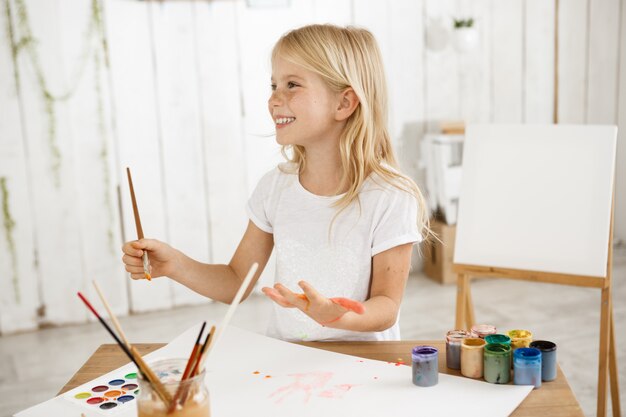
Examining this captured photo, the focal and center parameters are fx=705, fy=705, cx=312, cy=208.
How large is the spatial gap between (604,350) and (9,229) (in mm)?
2383

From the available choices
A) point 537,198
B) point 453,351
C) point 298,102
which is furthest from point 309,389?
point 537,198

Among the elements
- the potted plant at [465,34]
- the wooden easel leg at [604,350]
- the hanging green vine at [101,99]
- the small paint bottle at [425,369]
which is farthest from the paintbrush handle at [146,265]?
the potted plant at [465,34]

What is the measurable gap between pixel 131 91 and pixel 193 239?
0.72 meters

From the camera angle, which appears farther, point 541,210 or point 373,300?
point 541,210

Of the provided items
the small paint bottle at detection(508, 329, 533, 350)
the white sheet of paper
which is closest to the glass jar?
the white sheet of paper

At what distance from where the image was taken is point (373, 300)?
1.32 m

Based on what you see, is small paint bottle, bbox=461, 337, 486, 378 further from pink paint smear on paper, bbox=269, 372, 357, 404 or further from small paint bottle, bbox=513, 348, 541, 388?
pink paint smear on paper, bbox=269, 372, 357, 404

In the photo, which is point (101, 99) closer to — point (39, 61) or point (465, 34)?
point (39, 61)

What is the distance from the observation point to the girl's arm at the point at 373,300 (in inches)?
41.4

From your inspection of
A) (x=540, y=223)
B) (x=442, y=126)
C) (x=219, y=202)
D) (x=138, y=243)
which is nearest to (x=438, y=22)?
(x=442, y=126)

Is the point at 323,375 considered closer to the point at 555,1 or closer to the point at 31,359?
the point at 31,359

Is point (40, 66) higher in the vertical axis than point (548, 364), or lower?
higher

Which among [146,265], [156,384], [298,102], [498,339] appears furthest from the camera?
[298,102]

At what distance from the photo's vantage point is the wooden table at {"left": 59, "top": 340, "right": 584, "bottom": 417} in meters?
1.00
